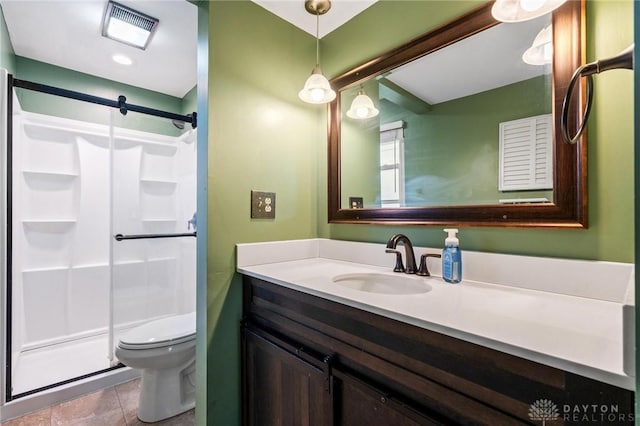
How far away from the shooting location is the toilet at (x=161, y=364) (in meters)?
1.50

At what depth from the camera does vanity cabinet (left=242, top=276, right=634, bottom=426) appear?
521 millimetres

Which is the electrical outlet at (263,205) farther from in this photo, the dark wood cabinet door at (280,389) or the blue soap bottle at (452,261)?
the blue soap bottle at (452,261)

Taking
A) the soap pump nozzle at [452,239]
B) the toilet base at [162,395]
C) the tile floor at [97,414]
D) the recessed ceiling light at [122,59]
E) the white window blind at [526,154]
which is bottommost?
the tile floor at [97,414]

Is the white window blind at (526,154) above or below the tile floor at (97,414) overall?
above

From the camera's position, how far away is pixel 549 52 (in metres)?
0.91

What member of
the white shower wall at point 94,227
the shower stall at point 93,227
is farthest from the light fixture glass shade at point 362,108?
the white shower wall at point 94,227

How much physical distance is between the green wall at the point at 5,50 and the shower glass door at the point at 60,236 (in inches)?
10.4

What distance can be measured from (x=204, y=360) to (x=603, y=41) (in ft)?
5.80

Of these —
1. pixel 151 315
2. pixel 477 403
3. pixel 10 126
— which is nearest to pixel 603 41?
pixel 477 403

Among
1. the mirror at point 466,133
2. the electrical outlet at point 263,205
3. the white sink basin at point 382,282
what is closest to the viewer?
the mirror at point 466,133

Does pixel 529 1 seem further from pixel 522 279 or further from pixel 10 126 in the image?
pixel 10 126

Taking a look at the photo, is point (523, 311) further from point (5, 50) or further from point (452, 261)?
point (5, 50)

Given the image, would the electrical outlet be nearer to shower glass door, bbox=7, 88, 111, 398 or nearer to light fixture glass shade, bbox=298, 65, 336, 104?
light fixture glass shade, bbox=298, 65, 336, 104

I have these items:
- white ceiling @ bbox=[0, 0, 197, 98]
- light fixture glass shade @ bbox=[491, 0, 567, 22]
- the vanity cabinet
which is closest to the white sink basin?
the vanity cabinet
